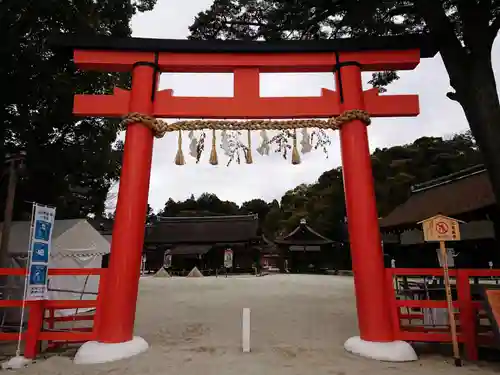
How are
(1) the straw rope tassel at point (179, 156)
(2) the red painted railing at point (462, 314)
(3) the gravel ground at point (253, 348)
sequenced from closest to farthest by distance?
(3) the gravel ground at point (253, 348) → (2) the red painted railing at point (462, 314) → (1) the straw rope tassel at point (179, 156)

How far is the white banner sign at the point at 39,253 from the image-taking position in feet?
14.4

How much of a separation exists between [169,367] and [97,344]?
0.94 meters

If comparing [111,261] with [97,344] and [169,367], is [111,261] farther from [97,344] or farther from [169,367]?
[169,367]

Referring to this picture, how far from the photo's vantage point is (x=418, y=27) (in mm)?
6027

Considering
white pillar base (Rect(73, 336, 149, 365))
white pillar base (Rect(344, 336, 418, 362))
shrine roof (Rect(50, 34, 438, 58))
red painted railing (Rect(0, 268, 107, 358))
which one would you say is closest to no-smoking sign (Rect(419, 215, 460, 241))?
white pillar base (Rect(344, 336, 418, 362))

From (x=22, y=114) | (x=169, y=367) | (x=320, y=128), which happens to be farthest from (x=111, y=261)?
(x=22, y=114)

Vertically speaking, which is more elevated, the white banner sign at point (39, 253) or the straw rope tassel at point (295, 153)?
the straw rope tassel at point (295, 153)

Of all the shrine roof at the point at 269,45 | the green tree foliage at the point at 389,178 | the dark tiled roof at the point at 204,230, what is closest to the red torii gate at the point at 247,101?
the shrine roof at the point at 269,45

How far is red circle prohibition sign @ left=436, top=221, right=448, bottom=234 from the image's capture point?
4477 millimetres

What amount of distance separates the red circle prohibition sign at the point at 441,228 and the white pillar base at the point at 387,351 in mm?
1385

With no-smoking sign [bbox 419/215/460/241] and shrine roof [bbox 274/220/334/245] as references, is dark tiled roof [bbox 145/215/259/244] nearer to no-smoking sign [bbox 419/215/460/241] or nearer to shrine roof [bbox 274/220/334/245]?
shrine roof [bbox 274/220/334/245]

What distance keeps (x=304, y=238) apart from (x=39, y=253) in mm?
23944

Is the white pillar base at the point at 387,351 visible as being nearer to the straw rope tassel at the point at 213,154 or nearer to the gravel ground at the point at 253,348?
the gravel ground at the point at 253,348

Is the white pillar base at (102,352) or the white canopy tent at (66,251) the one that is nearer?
the white pillar base at (102,352)
